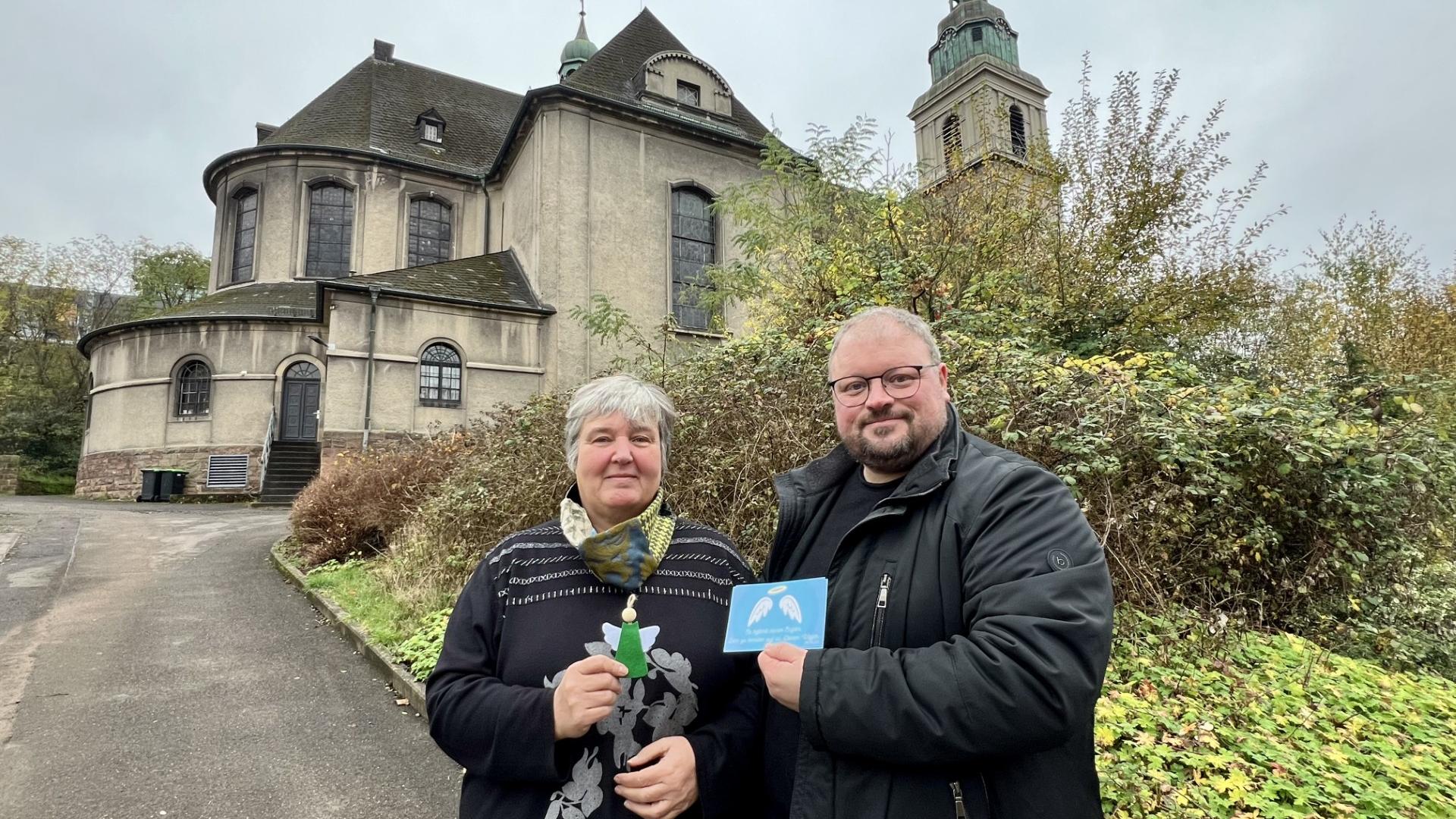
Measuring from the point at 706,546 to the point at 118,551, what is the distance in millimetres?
13412

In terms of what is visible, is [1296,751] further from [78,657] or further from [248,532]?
[248,532]

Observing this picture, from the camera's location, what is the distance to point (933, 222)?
801 centimetres

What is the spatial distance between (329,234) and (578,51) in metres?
17.8

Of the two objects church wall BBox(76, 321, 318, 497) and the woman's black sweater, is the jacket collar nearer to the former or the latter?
the woman's black sweater

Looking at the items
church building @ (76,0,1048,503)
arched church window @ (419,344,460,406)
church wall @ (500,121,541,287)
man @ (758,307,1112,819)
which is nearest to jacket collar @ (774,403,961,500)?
man @ (758,307,1112,819)

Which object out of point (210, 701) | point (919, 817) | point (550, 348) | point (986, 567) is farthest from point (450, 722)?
point (550, 348)

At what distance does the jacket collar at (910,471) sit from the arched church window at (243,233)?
1171 inches

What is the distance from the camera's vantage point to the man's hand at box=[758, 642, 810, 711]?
4.62 ft

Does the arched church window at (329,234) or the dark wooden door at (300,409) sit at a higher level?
the arched church window at (329,234)

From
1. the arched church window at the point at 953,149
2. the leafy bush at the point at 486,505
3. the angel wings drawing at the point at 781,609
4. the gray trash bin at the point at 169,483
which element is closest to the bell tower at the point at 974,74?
the arched church window at the point at 953,149

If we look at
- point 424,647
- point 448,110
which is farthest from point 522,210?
point 424,647

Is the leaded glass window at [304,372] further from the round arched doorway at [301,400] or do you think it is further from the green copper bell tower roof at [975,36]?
the green copper bell tower roof at [975,36]

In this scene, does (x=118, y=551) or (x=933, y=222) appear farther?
(x=118, y=551)

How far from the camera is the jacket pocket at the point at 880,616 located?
1509 millimetres
